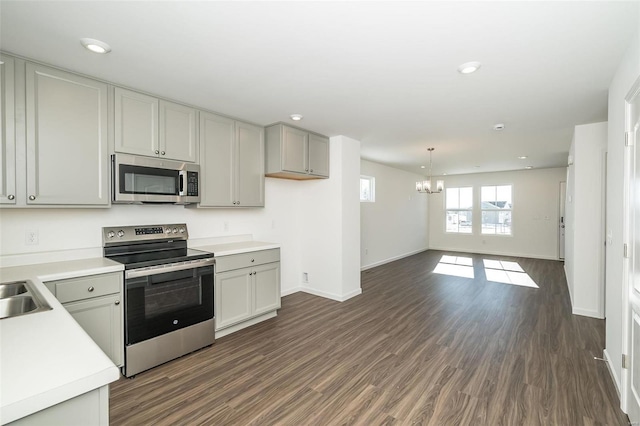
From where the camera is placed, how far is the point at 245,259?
3299mm

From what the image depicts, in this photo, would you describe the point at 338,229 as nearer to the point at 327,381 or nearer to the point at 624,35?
the point at 327,381

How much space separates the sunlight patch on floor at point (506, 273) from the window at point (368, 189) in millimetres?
2851

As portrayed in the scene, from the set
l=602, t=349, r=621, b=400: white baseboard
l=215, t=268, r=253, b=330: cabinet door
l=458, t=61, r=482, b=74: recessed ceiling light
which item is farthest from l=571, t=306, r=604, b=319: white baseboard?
l=215, t=268, r=253, b=330: cabinet door

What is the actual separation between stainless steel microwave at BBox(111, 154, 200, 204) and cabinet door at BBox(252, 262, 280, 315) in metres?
1.10

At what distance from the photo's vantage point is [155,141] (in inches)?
110

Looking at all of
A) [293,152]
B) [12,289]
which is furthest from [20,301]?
[293,152]

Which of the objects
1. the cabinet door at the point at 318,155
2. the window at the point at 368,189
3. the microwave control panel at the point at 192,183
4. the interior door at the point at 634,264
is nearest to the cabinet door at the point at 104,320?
the microwave control panel at the point at 192,183

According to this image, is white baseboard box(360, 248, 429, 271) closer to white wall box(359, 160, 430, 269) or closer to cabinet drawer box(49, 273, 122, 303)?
white wall box(359, 160, 430, 269)

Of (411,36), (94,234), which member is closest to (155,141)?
(94,234)

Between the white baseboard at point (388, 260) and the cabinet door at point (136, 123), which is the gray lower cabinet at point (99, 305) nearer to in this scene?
the cabinet door at point (136, 123)

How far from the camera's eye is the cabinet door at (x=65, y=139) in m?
2.19

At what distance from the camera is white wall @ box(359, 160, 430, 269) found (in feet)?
21.9

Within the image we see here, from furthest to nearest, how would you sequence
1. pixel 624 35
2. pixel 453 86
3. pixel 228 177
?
pixel 228 177
pixel 453 86
pixel 624 35

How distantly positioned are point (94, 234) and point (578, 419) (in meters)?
4.01
